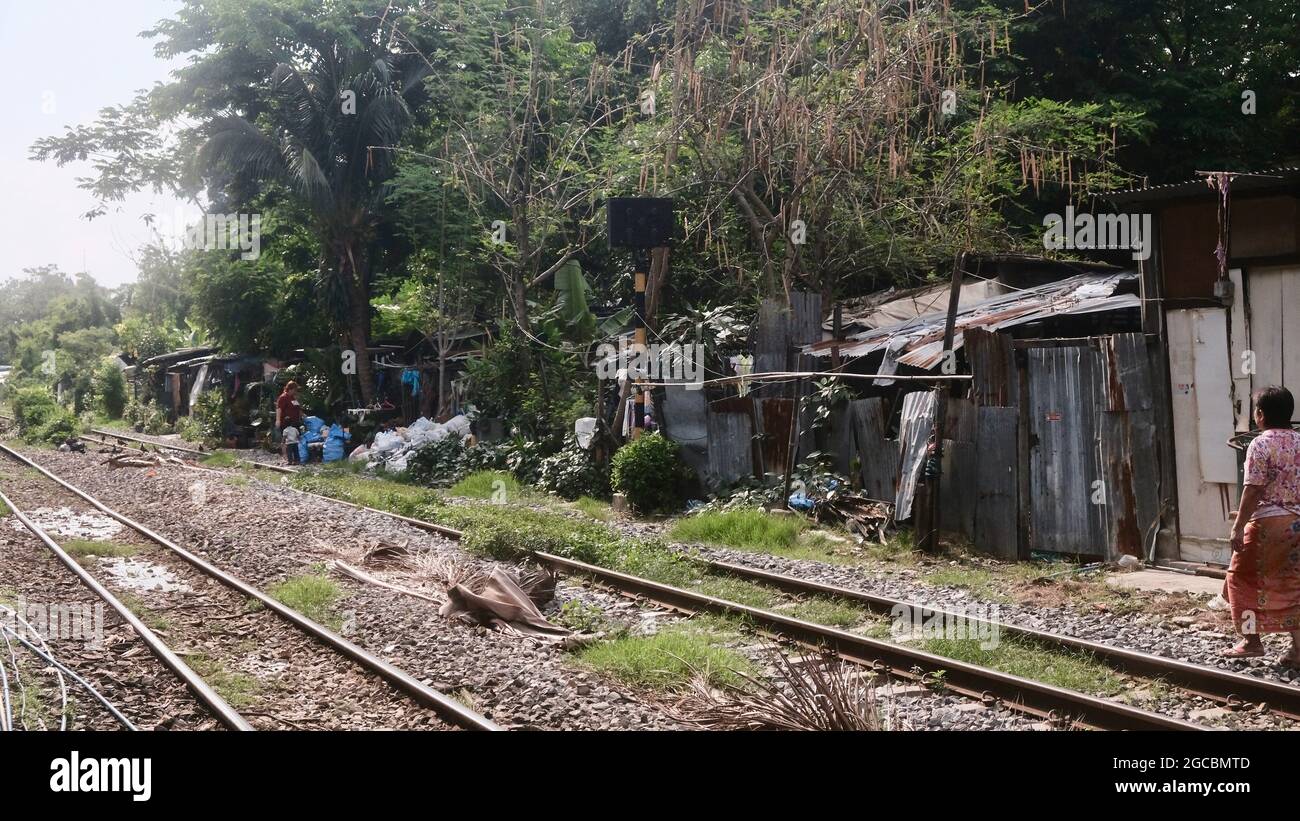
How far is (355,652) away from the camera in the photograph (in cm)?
708

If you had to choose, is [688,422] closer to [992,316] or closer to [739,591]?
[992,316]

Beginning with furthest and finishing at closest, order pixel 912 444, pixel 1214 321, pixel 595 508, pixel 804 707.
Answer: pixel 595 508 < pixel 912 444 < pixel 1214 321 < pixel 804 707

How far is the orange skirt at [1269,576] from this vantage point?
634 cm

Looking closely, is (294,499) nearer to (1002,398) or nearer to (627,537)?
(627,537)

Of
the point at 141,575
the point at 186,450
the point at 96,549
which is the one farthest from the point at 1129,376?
the point at 186,450

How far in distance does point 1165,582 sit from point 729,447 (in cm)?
661

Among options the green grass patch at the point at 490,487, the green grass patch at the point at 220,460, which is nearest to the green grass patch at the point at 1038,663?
the green grass patch at the point at 490,487

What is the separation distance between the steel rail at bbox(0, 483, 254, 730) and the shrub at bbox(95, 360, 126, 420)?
108ft

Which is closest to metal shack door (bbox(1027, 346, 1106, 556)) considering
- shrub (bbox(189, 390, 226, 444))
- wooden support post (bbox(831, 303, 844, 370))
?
wooden support post (bbox(831, 303, 844, 370))

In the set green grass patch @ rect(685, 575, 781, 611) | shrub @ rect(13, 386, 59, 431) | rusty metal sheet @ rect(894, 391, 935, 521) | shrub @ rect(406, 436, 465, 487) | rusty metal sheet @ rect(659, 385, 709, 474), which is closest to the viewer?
green grass patch @ rect(685, 575, 781, 611)

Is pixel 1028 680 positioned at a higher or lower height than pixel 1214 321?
lower

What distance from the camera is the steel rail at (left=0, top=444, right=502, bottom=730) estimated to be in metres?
5.74

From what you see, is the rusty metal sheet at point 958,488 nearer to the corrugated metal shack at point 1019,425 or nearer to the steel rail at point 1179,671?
the corrugated metal shack at point 1019,425

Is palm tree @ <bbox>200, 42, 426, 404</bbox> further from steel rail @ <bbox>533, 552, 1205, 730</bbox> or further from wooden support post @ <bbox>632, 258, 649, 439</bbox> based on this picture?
steel rail @ <bbox>533, 552, 1205, 730</bbox>
